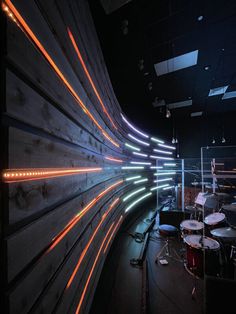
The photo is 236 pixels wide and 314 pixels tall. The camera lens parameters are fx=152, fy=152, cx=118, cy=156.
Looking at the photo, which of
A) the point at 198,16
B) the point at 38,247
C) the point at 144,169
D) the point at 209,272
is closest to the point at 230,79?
the point at 198,16

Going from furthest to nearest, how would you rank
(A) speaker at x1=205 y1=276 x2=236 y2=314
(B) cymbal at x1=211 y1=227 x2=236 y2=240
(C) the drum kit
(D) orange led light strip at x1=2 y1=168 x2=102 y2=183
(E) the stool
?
(E) the stool
(C) the drum kit
(B) cymbal at x1=211 y1=227 x2=236 y2=240
(A) speaker at x1=205 y1=276 x2=236 y2=314
(D) orange led light strip at x1=2 y1=168 x2=102 y2=183

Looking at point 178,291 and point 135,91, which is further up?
point 135,91

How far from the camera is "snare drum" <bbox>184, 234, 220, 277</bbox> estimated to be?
9.59 ft

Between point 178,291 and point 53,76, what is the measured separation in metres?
3.74

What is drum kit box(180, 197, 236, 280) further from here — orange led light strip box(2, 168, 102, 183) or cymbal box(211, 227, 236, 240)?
orange led light strip box(2, 168, 102, 183)

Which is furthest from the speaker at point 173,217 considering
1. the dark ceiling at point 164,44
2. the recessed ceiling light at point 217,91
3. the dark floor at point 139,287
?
the recessed ceiling light at point 217,91

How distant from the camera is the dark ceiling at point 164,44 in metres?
2.73

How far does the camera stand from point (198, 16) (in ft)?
9.55

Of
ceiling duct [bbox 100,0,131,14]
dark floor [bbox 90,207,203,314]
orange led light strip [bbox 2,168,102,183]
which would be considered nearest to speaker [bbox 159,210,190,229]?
dark floor [bbox 90,207,203,314]

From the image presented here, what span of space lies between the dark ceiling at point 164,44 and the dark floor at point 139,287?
4371mm

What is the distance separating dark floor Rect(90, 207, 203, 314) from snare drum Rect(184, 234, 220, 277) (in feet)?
0.68

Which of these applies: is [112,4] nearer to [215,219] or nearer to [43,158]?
[43,158]

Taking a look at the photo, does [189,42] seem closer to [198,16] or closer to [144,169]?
[198,16]

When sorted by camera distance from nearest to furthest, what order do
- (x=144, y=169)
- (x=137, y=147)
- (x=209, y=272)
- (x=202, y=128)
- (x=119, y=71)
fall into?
1. (x=209, y=272)
2. (x=119, y=71)
3. (x=137, y=147)
4. (x=144, y=169)
5. (x=202, y=128)
